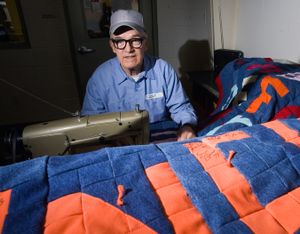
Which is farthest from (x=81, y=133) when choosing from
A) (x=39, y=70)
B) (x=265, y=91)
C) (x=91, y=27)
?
(x=39, y=70)

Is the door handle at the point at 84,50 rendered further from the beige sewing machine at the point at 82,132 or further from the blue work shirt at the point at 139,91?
the beige sewing machine at the point at 82,132

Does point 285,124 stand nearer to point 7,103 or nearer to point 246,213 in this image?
point 246,213

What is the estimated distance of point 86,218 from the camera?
1.46 feet

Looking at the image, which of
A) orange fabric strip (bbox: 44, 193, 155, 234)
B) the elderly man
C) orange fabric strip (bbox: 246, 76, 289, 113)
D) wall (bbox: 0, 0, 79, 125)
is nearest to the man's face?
the elderly man

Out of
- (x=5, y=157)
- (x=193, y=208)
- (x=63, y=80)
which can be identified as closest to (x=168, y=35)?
(x=63, y=80)

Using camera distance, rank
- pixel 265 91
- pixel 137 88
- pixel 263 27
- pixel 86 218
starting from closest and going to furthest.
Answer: pixel 86 218 < pixel 265 91 < pixel 137 88 < pixel 263 27

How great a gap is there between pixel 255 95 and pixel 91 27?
181cm

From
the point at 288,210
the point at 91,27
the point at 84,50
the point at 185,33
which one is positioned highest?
the point at 91,27

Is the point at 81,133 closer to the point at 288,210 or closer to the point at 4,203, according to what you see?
the point at 4,203

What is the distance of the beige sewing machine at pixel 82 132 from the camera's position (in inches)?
31.3

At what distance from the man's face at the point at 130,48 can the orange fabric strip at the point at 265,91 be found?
63cm

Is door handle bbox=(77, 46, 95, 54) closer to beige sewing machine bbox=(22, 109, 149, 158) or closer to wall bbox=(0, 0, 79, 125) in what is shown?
wall bbox=(0, 0, 79, 125)

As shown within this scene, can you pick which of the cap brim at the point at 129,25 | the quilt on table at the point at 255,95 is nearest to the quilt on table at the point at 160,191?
the quilt on table at the point at 255,95

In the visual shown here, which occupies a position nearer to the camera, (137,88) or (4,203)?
(4,203)
